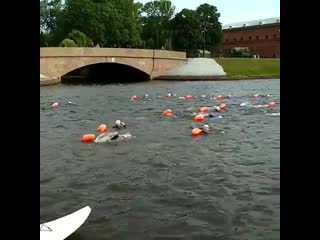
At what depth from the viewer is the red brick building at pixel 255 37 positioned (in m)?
86.1

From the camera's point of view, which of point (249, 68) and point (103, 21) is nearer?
point (249, 68)

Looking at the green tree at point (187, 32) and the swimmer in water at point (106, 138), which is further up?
the green tree at point (187, 32)

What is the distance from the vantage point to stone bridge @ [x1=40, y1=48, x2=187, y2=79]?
4659 centimetres

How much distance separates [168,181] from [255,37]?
85665 millimetres

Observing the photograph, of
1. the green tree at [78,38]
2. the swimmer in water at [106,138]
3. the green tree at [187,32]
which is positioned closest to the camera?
the swimmer in water at [106,138]

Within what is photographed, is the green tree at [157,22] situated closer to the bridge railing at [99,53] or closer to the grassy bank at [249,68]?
the grassy bank at [249,68]

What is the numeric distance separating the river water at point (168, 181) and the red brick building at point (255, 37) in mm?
72591

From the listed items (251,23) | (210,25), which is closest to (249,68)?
(210,25)

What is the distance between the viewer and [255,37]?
297 feet

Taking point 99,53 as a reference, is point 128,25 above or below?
above

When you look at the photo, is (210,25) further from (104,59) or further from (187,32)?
(104,59)

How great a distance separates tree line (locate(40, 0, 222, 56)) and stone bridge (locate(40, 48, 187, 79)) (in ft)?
19.1

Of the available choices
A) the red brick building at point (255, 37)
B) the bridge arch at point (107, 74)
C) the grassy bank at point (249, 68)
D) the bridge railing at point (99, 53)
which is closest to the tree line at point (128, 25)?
the bridge arch at point (107, 74)
